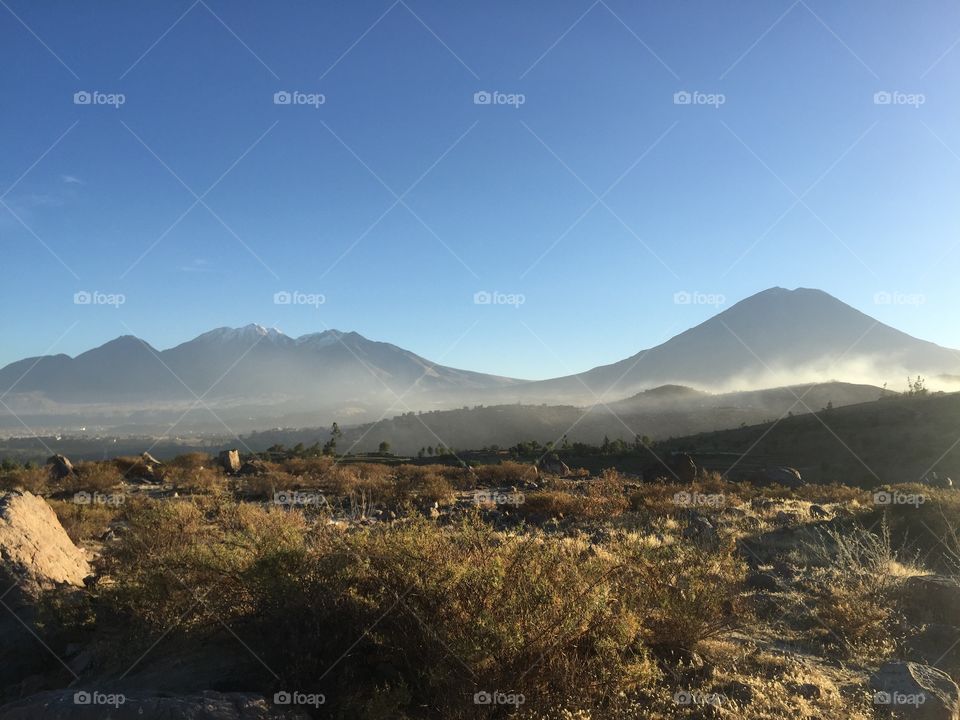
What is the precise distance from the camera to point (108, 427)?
6900 inches

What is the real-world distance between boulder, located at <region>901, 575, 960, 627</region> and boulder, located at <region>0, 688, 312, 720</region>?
6.88 meters

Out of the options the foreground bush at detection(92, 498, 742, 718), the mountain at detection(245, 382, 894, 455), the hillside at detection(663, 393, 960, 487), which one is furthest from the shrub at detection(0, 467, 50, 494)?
the mountain at detection(245, 382, 894, 455)

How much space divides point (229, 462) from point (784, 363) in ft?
585

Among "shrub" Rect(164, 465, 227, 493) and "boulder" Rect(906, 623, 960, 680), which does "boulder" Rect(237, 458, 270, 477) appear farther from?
"boulder" Rect(906, 623, 960, 680)

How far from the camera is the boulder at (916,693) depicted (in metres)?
4.59

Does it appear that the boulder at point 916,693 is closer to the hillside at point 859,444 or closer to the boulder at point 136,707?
the boulder at point 136,707

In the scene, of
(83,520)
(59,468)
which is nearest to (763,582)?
(83,520)

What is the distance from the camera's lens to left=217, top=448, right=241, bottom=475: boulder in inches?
1032

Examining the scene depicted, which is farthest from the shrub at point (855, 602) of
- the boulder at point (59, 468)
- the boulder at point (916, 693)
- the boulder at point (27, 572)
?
the boulder at point (59, 468)

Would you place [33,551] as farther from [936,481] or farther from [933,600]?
[936,481]

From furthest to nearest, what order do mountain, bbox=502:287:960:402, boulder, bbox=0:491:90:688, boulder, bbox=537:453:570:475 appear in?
mountain, bbox=502:287:960:402 < boulder, bbox=537:453:570:475 < boulder, bbox=0:491:90:688

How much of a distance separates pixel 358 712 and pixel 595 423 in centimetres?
8429

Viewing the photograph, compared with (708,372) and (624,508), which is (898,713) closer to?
(624,508)

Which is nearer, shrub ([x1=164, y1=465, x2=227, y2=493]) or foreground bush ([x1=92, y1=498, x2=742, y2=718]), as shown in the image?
foreground bush ([x1=92, y1=498, x2=742, y2=718])
